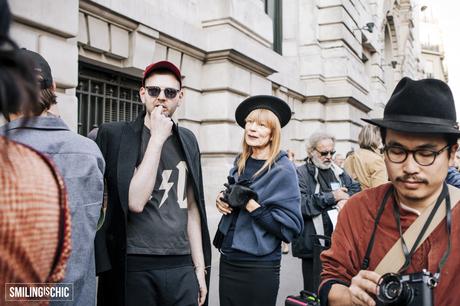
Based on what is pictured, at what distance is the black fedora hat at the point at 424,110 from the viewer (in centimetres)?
164

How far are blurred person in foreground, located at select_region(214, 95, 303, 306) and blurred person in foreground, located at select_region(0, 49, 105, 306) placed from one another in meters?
1.30

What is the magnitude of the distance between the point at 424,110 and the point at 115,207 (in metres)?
1.67

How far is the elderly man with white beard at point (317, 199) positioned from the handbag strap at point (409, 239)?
7.67 feet

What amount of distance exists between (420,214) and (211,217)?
524 centimetres

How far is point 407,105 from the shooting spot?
1697 mm

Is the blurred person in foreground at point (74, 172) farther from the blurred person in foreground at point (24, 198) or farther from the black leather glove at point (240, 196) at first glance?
the black leather glove at point (240, 196)

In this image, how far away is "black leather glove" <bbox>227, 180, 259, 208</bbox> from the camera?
9.86ft

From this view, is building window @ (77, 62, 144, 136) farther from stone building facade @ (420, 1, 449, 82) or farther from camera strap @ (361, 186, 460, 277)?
stone building facade @ (420, 1, 449, 82)

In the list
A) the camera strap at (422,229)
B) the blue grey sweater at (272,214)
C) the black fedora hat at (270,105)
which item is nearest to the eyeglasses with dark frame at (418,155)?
the camera strap at (422,229)

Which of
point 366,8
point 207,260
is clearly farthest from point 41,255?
point 366,8

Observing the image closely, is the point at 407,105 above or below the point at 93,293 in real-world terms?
above

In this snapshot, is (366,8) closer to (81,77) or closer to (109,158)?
(81,77)

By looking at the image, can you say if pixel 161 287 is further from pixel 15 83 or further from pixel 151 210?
pixel 15 83

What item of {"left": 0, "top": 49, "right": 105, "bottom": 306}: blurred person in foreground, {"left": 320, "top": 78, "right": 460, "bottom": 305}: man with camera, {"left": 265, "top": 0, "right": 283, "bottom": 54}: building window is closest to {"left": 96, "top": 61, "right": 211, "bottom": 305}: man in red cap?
{"left": 0, "top": 49, "right": 105, "bottom": 306}: blurred person in foreground
